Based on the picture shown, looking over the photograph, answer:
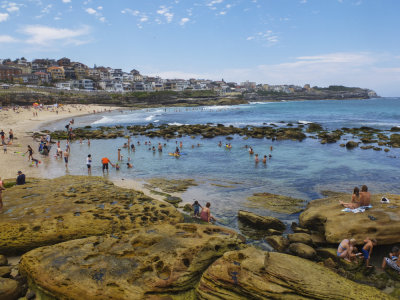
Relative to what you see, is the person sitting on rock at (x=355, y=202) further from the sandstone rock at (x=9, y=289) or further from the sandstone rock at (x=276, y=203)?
the sandstone rock at (x=9, y=289)

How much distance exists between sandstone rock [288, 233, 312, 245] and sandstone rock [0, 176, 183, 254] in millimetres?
4739

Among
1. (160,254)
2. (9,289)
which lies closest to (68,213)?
(9,289)

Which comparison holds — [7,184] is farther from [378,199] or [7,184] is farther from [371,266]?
[378,199]

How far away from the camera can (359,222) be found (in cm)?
1010

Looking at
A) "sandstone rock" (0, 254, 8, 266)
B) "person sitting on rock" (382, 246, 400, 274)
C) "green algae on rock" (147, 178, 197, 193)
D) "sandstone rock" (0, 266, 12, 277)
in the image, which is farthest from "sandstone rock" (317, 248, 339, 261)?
"sandstone rock" (0, 254, 8, 266)

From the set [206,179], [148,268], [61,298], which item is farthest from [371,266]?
[206,179]

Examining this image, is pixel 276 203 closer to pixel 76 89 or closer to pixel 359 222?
pixel 359 222

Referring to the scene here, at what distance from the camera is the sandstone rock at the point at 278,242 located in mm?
10134

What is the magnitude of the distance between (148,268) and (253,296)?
9.09 ft

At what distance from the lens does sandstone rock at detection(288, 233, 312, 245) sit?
10359mm

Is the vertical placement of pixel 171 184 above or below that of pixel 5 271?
below

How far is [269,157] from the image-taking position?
28172mm

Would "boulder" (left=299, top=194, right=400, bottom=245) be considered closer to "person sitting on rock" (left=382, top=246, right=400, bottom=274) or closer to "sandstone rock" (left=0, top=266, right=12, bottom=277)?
"person sitting on rock" (left=382, top=246, right=400, bottom=274)

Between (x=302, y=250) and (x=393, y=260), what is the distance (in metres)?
2.93
